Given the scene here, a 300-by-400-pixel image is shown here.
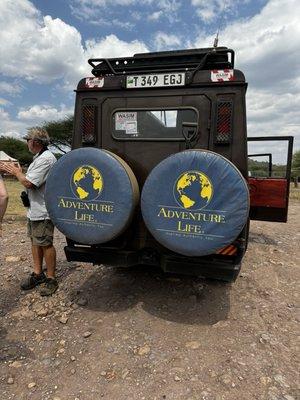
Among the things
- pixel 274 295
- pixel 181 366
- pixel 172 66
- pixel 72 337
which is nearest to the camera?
pixel 181 366

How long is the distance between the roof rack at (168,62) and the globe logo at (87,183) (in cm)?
136

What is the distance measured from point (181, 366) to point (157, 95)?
2751 millimetres

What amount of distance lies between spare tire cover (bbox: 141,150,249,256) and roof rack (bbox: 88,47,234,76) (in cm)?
124

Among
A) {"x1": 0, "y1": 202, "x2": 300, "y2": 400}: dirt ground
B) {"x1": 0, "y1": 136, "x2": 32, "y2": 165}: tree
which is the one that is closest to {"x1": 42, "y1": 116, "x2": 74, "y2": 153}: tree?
{"x1": 0, "y1": 136, "x2": 32, "y2": 165}: tree

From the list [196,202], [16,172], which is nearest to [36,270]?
[16,172]

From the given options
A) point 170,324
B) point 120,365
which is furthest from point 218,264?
point 120,365

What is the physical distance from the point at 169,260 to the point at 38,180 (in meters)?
1.83

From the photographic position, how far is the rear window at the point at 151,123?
12.9ft

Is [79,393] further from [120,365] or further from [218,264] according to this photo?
[218,264]

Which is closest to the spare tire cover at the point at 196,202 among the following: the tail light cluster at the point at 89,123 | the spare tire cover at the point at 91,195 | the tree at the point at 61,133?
the spare tire cover at the point at 91,195

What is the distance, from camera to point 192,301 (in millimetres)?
4086

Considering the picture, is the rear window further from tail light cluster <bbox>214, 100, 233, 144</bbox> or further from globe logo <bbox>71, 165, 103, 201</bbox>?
globe logo <bbox>71, 165, 103, 201</bbox>

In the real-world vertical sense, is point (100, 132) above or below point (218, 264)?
above

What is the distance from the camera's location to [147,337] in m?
3.42
